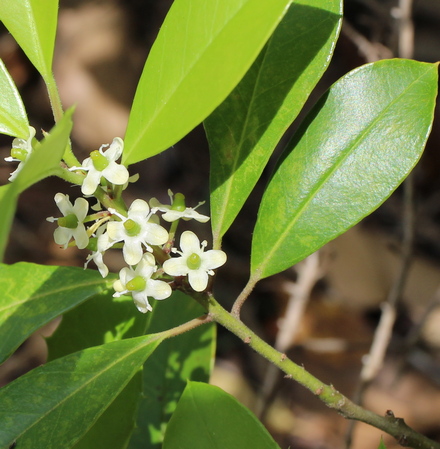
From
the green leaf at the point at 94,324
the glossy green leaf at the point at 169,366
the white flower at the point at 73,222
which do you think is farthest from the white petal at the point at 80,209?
the glossy green leaf at the point at 169,366

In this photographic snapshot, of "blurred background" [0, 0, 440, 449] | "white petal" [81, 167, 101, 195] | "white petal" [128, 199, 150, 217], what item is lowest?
"blurred background" [0, 0, 440, 449]

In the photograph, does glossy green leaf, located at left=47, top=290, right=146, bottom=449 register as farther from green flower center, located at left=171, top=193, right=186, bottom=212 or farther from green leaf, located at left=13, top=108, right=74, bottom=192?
green leaf, located at left=13, top=108, right=74, bottom=192

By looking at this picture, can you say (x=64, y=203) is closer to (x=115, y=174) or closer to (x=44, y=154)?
(x=115, y=174)

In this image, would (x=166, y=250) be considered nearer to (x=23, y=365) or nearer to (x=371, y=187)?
(x=371, y=187)

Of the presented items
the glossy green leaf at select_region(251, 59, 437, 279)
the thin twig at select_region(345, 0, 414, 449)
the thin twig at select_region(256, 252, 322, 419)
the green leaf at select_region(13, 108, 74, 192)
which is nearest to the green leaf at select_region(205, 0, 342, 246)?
the glossy green leaf at select_region(251, 59, 437, 279)

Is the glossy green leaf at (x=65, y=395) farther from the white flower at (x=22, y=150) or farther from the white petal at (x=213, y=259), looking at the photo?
the white flower at (x=22, y=150)

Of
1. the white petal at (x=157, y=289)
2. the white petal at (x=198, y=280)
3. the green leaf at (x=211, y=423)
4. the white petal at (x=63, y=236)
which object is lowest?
the green leaf at (x=211, y=423)
